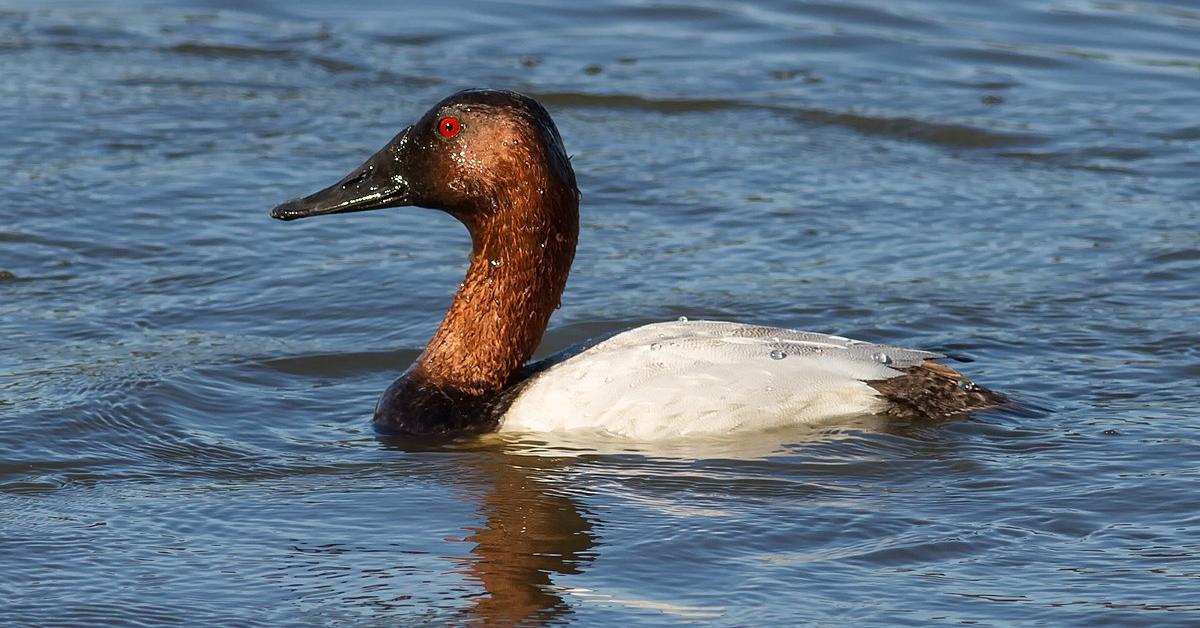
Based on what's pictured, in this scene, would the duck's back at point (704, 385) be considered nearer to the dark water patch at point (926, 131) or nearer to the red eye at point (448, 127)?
the red eye at point (448, 127)

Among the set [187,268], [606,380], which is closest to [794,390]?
[606,380]

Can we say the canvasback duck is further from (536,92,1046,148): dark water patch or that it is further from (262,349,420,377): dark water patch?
(536,92,1046,148): dark water patch

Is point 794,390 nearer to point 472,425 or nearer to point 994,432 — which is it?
point 994,432

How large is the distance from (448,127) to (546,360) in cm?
102

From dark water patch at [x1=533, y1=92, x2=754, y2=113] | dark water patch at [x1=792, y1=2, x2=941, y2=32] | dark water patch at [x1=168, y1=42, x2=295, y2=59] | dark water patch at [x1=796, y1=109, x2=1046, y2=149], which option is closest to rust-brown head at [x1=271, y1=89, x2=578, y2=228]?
dark water patch at [x1=796, y1=109, x2=1046, y2=149]

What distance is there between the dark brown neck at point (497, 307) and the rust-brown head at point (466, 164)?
58mm

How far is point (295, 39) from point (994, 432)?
8645mm

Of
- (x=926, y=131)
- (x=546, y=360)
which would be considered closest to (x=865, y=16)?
(x=926, y=131)

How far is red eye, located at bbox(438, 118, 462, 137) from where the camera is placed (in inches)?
286

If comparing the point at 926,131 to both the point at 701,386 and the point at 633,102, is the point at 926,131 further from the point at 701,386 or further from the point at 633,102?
the point at 701,386

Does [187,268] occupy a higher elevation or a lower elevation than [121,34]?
lower

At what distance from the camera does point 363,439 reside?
7.16 m

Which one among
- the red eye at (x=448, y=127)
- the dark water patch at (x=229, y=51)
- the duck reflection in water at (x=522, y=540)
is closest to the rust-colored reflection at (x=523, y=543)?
the duck reflection in water at (x=522, y=540)

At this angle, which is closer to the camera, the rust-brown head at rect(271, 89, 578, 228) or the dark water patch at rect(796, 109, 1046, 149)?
the rust-brown head at rect(271, 89, 578, 228)
